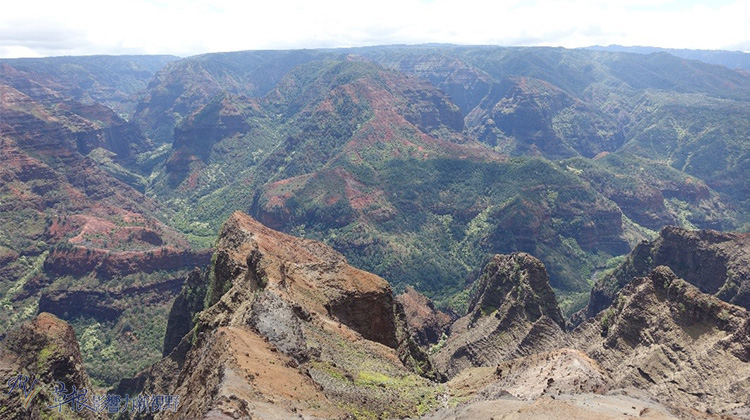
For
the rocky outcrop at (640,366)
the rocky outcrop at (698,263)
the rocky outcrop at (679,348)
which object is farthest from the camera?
the rocky outcrop at (698,263)

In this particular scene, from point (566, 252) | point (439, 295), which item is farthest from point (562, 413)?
point (566, 252)

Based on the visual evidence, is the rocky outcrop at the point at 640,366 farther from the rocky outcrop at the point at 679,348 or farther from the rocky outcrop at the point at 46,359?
the rocky outcrop at the point at 46,359

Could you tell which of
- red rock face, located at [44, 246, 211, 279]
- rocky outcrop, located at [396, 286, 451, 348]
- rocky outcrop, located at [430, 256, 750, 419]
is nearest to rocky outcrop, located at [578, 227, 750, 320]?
rocky outcrop, located at [396, 286, 451, 348]

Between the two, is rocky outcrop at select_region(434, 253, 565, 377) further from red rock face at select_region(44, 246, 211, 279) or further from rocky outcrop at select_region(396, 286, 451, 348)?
red rock face at select_region(44, 246, 211, 279)

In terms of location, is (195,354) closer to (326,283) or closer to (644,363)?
(326,283)

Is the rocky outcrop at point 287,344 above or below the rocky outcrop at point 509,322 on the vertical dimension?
above

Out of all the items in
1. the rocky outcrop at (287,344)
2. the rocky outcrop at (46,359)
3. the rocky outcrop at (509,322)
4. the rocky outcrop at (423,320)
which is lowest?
the rocky outcrop at (423,320)

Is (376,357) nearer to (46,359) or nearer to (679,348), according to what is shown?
(679,348)

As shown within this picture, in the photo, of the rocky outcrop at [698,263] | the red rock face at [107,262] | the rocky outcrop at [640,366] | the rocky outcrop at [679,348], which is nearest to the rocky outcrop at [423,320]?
the rocky outcrop at [640,366]
